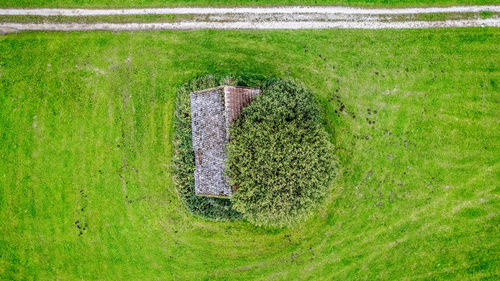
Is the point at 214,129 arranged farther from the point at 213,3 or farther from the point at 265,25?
the point at 213,3

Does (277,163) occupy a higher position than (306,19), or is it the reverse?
(306,19)

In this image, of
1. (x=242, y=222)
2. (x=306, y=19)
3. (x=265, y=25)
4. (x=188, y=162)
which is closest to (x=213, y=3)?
(x=265, y=25)

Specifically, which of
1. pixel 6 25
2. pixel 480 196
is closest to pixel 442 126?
pixel 480 196

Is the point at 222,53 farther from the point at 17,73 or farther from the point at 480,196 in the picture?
the point at 480,196

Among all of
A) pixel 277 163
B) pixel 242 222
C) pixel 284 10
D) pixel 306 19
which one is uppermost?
pixel 284 10

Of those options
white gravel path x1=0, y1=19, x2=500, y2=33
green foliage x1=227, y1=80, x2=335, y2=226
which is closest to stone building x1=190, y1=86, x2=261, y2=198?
green foliage x1=227, y1=80, x2=335, y2=226

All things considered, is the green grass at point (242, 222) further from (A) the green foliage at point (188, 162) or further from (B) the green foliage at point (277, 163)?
(B) the green foliage at point (277, 163)

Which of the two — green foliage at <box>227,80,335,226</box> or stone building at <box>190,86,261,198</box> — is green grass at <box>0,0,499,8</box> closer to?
stone building at <box>190,86,261,198</box>
